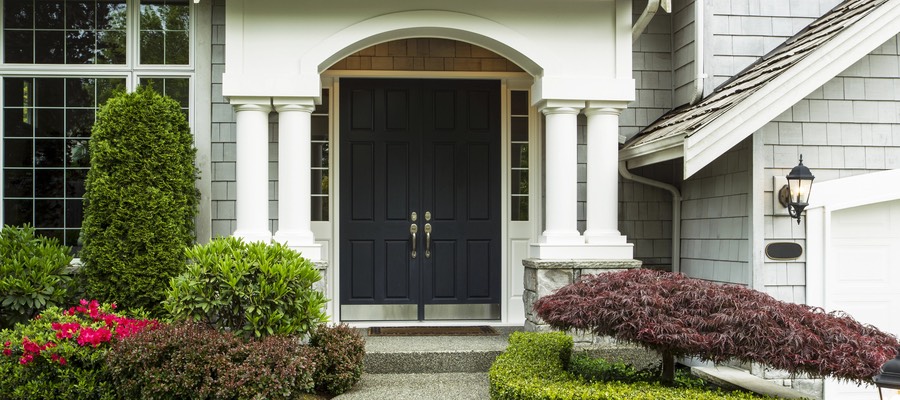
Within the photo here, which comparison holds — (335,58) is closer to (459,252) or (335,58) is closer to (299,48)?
(299,48)

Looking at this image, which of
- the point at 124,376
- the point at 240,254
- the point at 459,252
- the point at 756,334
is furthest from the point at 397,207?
the point at 756,334

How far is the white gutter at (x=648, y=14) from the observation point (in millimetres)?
6938

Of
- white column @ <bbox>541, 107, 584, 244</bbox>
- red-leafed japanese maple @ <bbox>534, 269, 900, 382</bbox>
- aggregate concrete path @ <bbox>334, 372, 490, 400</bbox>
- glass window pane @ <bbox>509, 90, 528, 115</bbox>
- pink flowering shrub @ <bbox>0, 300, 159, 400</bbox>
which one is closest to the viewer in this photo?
red-leafed japanese maple @ <bbox>534, 269, 900, 382</bbox>

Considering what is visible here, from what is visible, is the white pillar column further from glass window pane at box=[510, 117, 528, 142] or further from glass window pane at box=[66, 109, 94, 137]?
glass window pane at box=[510, 117, 528, 142]

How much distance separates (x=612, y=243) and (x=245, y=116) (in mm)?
3240

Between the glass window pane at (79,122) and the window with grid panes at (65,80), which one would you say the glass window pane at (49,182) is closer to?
the window with grid panes at (65,80)

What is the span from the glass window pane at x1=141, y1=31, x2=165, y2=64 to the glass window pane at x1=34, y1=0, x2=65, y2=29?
2.42 feet

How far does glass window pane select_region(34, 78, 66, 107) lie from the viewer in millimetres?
7438

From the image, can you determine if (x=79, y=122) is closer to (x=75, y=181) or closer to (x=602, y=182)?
Result: (x=75, y=181)

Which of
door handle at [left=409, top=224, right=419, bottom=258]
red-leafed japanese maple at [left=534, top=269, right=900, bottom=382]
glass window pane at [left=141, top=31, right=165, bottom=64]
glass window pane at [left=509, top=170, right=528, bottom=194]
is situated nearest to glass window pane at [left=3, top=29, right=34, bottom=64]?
glass window pane at [left=141, top=31, right=165, bottom=64]

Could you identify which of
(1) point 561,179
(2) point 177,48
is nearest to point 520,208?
(1) point 561,179

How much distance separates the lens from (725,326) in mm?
4859

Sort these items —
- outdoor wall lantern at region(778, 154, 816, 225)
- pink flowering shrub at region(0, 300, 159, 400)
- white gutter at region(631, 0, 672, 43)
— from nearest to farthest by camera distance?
pink flowering shrub at region(0, 300, 159, 400) → outdoor wall lantern at region(778, 154, 816, 225) → white gutter at region(631, 0, 672, 43)

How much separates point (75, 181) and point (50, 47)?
1.22 m
